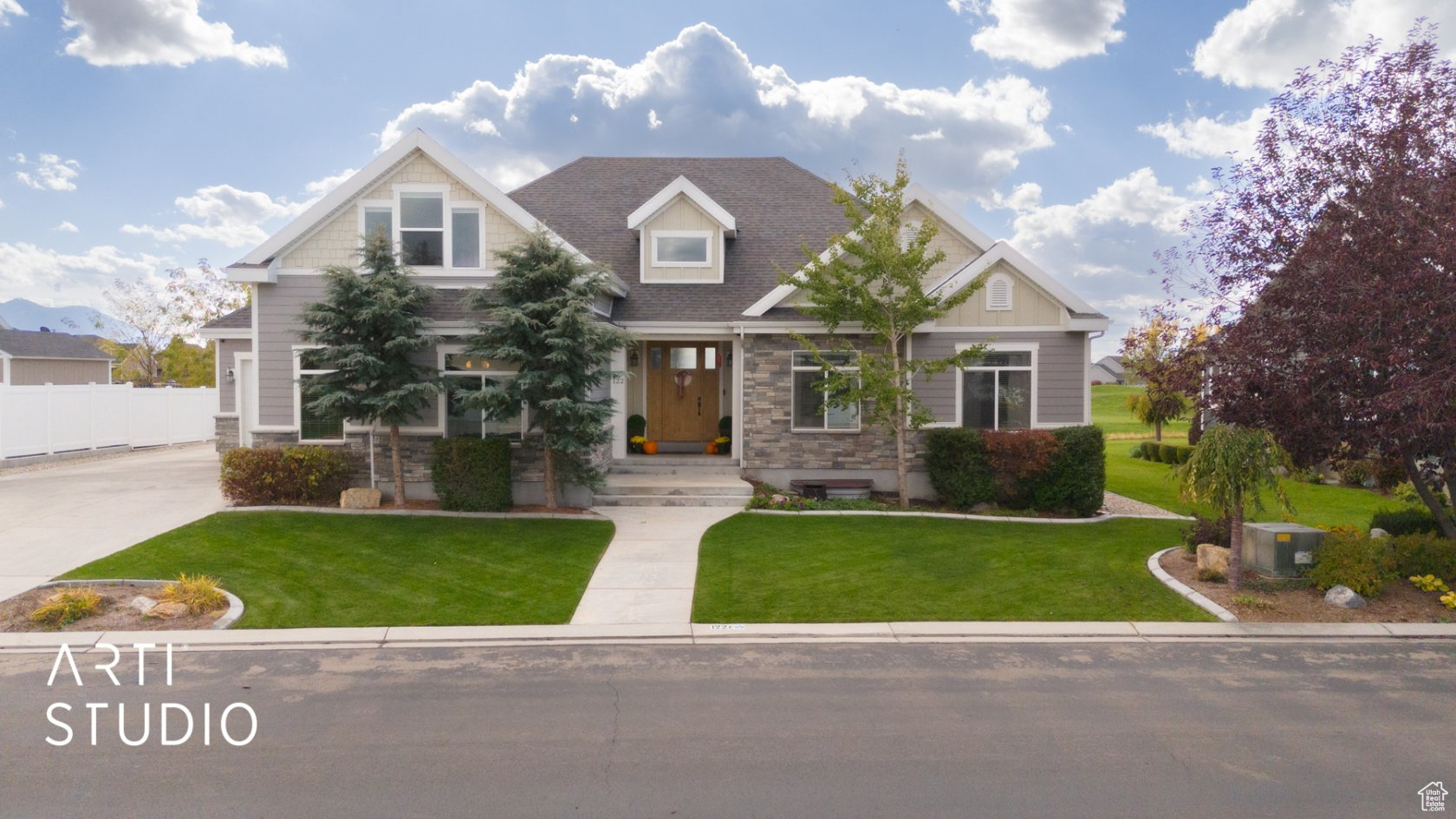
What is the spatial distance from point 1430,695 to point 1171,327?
2484 centimetres

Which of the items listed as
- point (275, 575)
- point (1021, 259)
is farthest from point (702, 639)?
point (1021, 259)

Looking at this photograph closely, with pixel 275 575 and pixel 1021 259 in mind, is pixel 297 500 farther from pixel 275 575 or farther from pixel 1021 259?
pixel 1021 259

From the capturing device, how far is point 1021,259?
15.2 m

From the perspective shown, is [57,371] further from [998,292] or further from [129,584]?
[998,292]

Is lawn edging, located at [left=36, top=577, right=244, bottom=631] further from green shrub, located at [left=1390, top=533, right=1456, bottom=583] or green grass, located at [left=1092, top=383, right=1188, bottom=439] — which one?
green grass, located at [left=1092, top=383, right=1188, bottom=439]

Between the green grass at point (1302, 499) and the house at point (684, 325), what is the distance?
3227 mm

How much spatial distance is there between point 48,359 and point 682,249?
3230 cm

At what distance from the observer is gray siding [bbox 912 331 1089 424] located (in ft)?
50.9

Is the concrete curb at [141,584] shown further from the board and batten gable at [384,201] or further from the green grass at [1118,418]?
the green grass at [1118,418]

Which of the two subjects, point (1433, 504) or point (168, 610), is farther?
point (1433, 504)

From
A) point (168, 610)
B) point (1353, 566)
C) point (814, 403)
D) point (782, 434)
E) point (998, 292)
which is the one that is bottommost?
point (168, 610)

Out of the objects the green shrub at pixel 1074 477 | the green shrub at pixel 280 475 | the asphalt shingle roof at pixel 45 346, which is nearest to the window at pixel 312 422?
the green shrub at pixel 280 475

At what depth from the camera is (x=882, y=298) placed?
48.3ft

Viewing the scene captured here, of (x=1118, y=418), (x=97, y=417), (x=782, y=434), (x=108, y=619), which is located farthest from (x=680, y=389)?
(x=1118, y=418)
